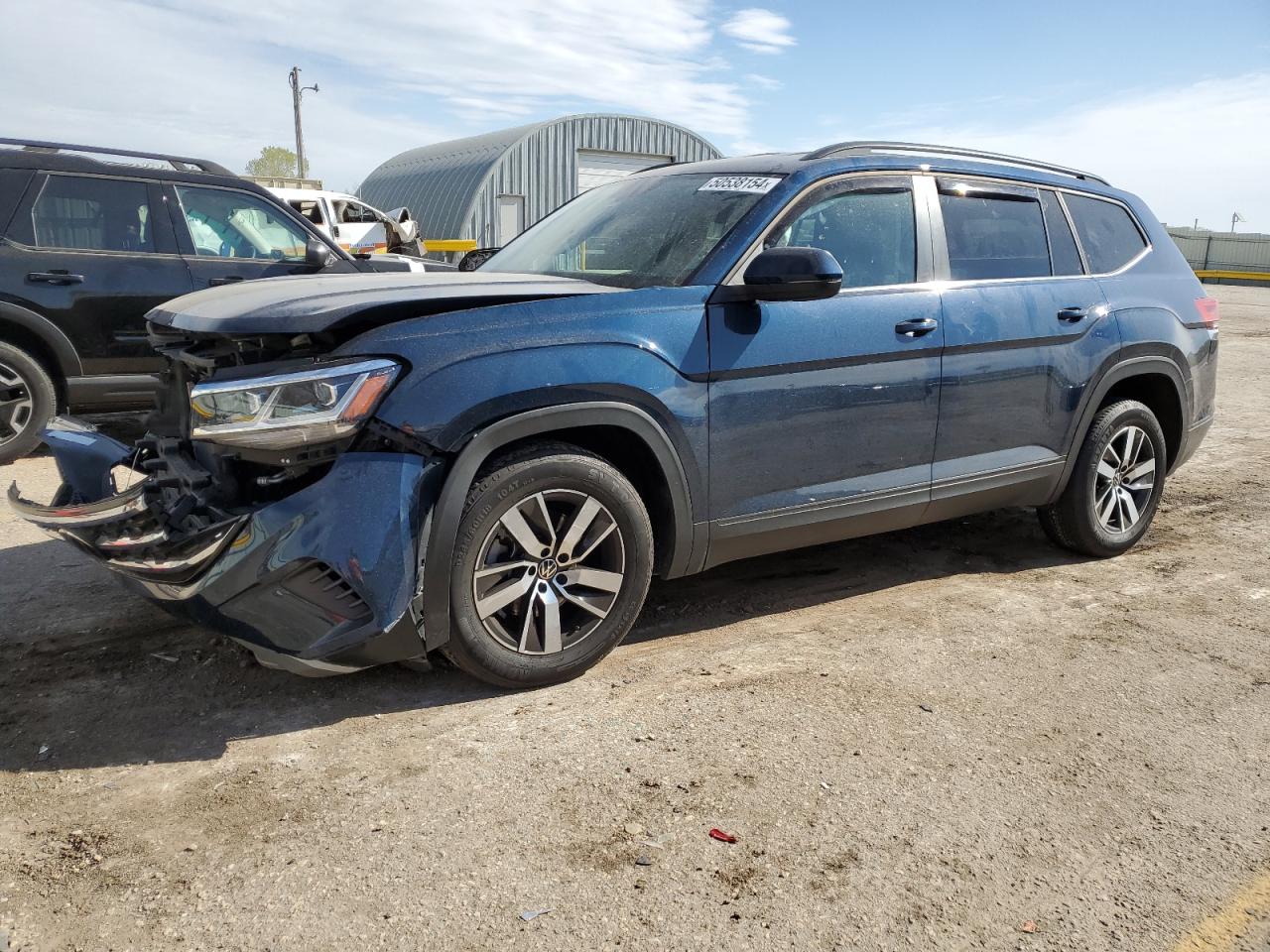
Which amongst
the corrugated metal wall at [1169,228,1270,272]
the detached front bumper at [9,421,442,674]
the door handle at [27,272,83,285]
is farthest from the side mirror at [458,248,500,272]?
the corrugated metal wall at [1169,228,1270,272]

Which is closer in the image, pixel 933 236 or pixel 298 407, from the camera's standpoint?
pixel 298 407

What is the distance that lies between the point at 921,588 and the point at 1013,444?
2.51 feet

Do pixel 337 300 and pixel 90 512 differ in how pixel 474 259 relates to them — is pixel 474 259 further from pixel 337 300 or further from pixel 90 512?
pixel 90 512

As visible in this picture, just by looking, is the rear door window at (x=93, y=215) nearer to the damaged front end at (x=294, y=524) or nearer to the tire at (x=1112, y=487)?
the damaged front end at (x=294, y=524)

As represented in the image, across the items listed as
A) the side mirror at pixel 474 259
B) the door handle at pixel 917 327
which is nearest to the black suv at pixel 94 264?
the side mirror at pixel 474 259

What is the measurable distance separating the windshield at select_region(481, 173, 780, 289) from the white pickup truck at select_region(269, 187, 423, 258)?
1148 cm

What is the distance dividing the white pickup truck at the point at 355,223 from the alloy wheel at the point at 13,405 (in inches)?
371

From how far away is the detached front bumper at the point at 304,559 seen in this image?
9.62ft

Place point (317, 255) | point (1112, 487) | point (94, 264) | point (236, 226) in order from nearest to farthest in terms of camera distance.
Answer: point (1112, 487) < point (317, 255) < point (94, 264) < point (236, 226)

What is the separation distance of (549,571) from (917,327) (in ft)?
6.00

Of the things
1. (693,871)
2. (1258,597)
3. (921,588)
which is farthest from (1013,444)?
(693,871)

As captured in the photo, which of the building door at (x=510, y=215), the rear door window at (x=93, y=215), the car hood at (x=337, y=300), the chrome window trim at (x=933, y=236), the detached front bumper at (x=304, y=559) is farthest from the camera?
the building door at (x=510, y=215)

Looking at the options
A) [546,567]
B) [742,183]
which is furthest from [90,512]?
[742,183]

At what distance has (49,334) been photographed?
636cm
